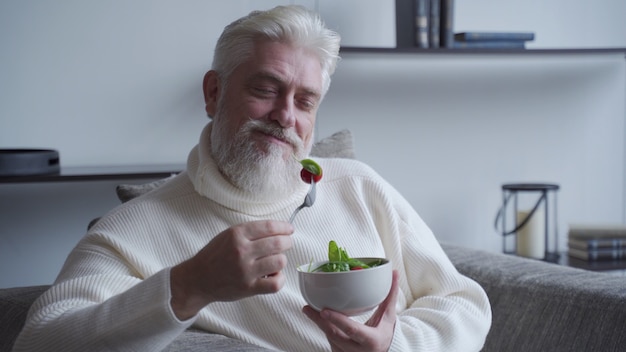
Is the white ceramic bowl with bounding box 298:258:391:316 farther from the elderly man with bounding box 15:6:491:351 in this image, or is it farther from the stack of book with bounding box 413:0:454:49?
the stack of book with bounding box 413:0:454:49

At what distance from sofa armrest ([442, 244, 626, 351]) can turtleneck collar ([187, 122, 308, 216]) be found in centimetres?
55

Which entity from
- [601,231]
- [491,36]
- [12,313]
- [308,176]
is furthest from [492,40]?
[12,313]

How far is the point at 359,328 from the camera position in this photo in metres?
1.12

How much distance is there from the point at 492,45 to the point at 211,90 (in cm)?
144

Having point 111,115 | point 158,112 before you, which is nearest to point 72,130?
point 111,115

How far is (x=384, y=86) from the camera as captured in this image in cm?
280

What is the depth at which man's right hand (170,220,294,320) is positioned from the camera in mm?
976

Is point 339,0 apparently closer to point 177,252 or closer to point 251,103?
point 251,103

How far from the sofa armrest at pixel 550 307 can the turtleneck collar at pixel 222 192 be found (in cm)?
55

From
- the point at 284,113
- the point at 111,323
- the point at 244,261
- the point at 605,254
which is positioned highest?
the point at 284,113

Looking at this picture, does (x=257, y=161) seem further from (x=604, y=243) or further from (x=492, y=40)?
(x=604, y=243)

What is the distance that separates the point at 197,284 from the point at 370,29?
6.18 feet

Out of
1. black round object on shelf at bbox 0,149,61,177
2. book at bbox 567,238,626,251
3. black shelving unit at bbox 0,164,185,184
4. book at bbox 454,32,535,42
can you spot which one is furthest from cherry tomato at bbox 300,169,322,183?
book at bbox 567,238,626,251

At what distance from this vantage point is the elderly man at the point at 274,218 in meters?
1.35
